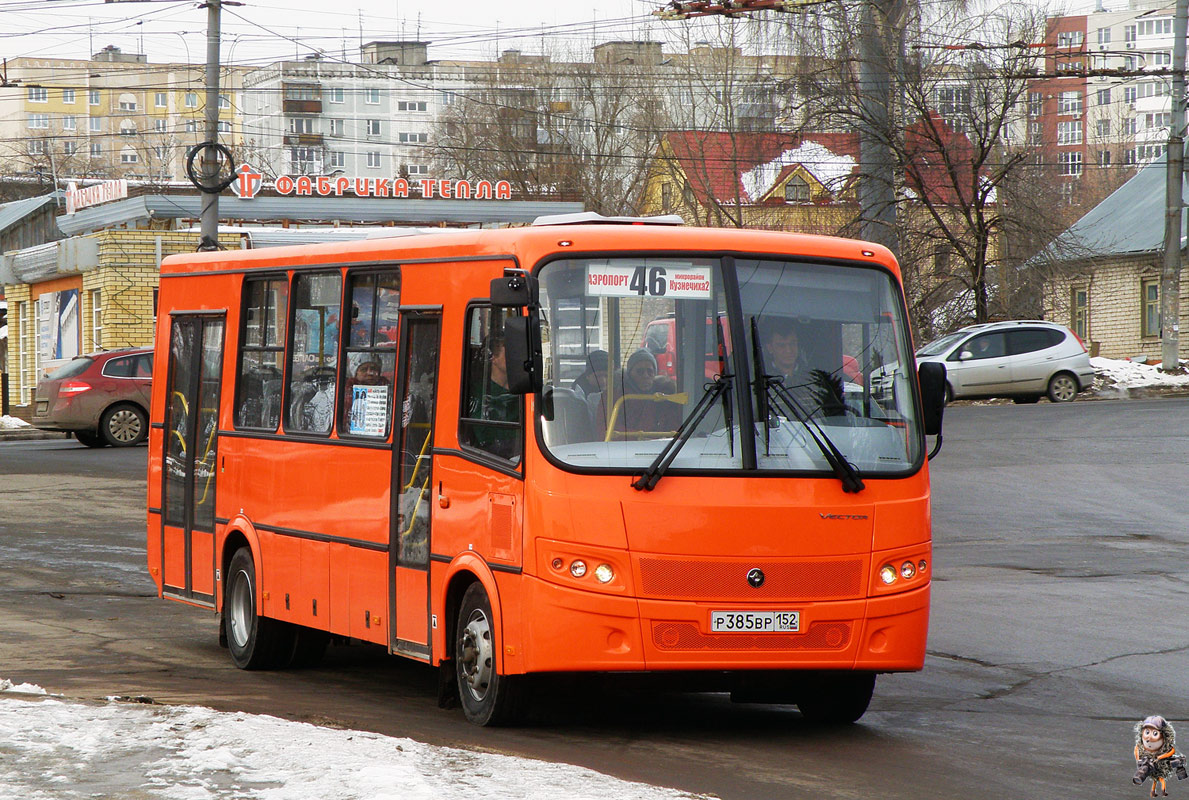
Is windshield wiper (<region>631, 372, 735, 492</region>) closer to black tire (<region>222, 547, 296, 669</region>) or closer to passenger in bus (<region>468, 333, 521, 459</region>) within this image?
passenger in bus (<region>468, 333, 521, 459</region>)

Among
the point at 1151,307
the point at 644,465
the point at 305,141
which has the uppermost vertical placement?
the point at 305,141

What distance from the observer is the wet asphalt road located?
284 inches

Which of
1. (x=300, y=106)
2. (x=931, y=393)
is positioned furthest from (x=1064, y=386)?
(x=300, y=106)

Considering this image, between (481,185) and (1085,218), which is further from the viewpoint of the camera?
(1085,218)

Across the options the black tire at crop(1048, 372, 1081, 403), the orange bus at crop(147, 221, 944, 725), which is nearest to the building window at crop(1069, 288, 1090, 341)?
the black tire at crop(1048, 372, 1081, 403)

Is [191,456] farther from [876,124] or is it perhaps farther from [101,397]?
[876,124]

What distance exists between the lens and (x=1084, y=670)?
1020 centimetres

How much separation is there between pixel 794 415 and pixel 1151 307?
47.0m

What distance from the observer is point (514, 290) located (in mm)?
7664

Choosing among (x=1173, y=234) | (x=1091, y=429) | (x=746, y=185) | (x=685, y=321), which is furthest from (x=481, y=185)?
(x=685, y=321)

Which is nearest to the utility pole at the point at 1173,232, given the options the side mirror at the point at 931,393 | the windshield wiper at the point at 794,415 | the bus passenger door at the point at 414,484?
the side mirror at the point at 931,393

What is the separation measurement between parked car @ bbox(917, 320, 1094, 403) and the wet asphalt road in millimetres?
12687

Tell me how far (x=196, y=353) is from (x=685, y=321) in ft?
15.9

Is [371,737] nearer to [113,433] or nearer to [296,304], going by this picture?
[296,304]
